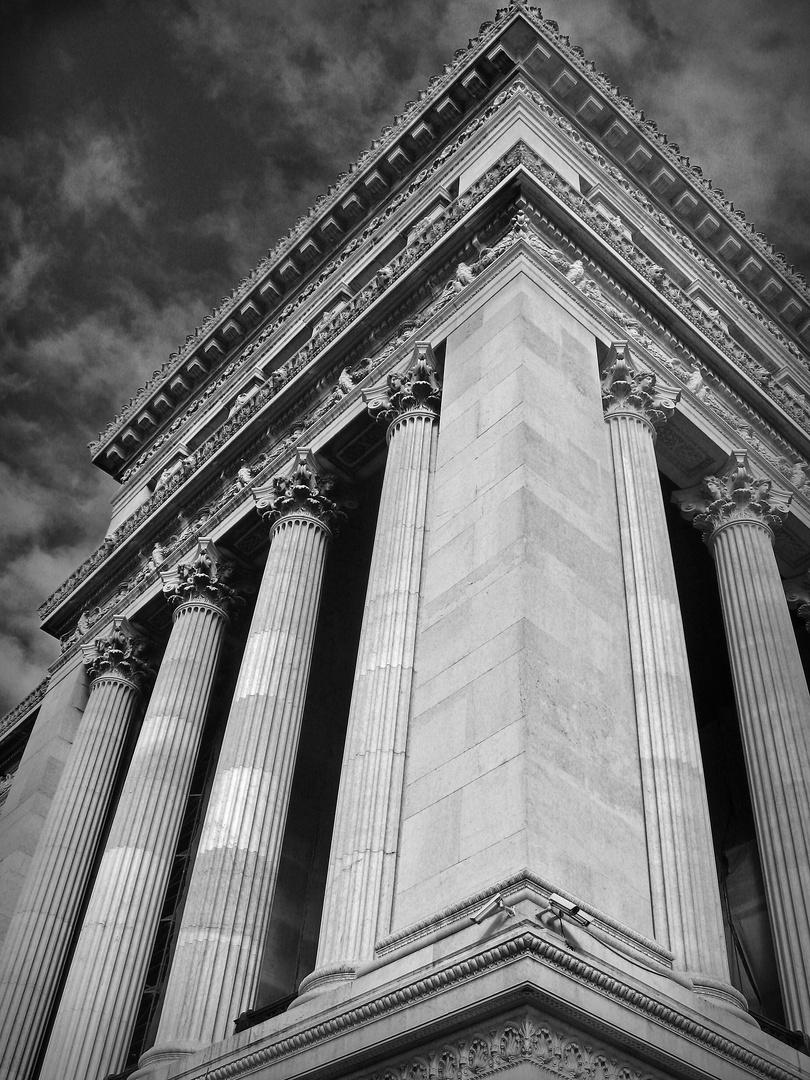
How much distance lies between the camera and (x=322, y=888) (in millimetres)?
30141

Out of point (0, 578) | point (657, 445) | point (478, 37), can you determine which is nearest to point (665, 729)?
point (657, 445)

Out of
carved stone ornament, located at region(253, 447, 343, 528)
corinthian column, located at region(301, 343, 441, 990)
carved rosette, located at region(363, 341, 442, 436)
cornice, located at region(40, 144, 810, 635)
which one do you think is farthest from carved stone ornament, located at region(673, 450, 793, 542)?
carved stone ornament, located at region(253, 447, 343, 528)

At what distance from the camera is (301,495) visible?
27938 millimetres

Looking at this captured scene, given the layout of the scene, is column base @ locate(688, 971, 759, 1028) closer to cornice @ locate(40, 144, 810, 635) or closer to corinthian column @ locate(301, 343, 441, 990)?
corinthian column @ locate(301, 343, 441, 990)

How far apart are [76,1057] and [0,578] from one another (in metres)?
34.2

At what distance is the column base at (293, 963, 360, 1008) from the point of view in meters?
15.7

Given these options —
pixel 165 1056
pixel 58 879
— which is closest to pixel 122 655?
pixel 58 879

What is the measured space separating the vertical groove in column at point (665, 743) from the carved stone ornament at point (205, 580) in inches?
501

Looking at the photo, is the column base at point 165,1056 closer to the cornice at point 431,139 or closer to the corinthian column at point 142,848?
the corinthian column at point 142,848

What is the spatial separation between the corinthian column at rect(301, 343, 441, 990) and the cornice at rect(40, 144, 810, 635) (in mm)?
3987

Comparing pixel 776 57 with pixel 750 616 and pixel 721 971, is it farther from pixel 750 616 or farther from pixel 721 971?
pixel 721 971

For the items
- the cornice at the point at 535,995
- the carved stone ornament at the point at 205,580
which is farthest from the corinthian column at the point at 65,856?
the cornice at the point at 535,995

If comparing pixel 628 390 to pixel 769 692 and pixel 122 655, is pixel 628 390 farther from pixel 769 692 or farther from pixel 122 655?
pixel 122 655

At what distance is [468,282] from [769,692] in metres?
11.3
